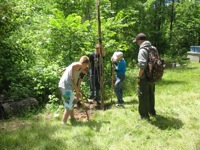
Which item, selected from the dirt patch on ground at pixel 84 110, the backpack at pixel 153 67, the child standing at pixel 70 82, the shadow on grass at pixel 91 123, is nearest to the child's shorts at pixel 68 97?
the child standing at pixel 70 82

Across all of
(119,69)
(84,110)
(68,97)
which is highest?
(119,69)

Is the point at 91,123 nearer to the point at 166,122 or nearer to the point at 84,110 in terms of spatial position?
the point at 84,110

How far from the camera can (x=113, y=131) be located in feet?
17.2

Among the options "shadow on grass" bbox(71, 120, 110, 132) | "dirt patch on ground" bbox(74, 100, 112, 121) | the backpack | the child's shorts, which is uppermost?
the backpack

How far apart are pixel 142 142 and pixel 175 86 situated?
609 cm

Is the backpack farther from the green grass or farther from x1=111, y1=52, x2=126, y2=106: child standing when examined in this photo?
x1=111, y1=52, x2=126, y2=106: child standing

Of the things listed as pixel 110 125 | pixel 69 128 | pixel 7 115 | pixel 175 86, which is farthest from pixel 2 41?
pixel 175 86

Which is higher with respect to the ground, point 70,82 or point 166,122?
point 70,82

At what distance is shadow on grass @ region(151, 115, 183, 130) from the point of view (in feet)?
17.9

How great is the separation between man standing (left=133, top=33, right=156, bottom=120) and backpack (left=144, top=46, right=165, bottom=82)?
7 cm

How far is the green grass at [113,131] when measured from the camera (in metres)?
4.58

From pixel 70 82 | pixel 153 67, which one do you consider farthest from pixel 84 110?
pixel 153 67

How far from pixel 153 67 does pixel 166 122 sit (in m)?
1.44

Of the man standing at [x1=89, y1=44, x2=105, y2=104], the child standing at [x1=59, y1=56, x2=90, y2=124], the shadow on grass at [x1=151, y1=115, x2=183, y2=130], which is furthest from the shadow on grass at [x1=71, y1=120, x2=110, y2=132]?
the man standing at [x1=89, y1=44, x2=105, y2=104]
